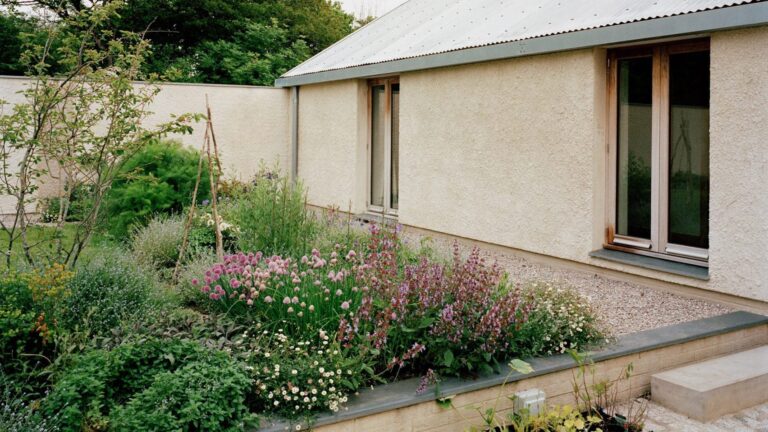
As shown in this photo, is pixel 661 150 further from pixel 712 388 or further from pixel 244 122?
pixel 244 122

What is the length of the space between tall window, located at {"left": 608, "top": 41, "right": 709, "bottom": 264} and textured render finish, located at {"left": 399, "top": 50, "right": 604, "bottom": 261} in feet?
0.95

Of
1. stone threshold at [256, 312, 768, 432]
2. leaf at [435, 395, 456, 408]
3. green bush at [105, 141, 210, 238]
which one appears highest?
green bush at [105, 141, 210, 238]

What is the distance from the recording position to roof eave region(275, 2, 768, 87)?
532 centimetres

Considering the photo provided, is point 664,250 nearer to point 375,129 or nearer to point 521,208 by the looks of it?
point 521,208

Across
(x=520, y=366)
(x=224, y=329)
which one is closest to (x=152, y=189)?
(x=224, y=329)

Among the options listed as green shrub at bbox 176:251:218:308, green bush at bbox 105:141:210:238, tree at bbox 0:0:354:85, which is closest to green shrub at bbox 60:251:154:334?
green shrub at bbox 176:251:218:308

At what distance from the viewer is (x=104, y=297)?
4.57 metres

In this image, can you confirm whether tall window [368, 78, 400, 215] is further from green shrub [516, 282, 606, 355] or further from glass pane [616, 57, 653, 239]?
green shrub [516, 282, 606, 355]

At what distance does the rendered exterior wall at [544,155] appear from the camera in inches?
218

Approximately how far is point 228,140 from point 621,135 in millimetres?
8855

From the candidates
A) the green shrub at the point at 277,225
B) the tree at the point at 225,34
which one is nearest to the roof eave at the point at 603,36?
the green shrub at the point at 277,225

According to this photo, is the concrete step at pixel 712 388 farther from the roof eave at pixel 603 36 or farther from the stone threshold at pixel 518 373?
the roof eave at pixel 603 36

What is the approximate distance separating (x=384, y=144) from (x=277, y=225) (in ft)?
15.8

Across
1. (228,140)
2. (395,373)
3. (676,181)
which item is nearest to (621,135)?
(676,181)
